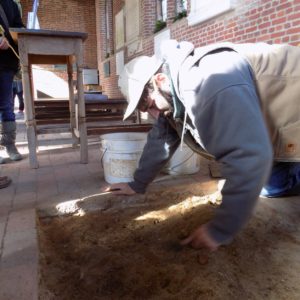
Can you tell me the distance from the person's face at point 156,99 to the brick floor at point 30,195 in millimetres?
906

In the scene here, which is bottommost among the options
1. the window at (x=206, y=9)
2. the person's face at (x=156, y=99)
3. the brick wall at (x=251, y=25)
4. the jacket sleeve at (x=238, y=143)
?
the jacket sleeve at (x=238, y=143)

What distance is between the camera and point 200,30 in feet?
16.4

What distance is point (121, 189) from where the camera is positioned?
7.57 ft

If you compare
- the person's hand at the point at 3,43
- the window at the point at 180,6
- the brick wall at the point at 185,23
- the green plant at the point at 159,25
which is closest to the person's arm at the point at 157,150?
the person's hand at the point at 3,43

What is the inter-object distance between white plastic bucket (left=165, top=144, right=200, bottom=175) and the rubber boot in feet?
5.74

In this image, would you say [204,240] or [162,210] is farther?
[162,210]

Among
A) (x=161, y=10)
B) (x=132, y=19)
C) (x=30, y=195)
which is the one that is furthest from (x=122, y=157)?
(x=132, y=19)

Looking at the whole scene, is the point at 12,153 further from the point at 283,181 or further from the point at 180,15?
the point at 180,15

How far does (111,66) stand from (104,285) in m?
9.88

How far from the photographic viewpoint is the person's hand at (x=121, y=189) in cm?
227

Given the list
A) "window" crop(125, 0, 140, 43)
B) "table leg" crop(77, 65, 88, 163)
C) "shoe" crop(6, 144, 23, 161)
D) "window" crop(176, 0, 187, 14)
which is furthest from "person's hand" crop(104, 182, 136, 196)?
"window" crop(125, 0, 140, 43)

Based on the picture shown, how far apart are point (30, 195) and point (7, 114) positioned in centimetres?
135

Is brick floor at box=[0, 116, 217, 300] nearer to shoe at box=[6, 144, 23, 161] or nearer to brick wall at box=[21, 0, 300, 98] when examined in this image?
shoe at box=[6, 144, 23, 161]

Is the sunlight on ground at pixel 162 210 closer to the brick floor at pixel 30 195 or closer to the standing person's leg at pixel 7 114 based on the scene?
the brick floor at pixel 30 195
